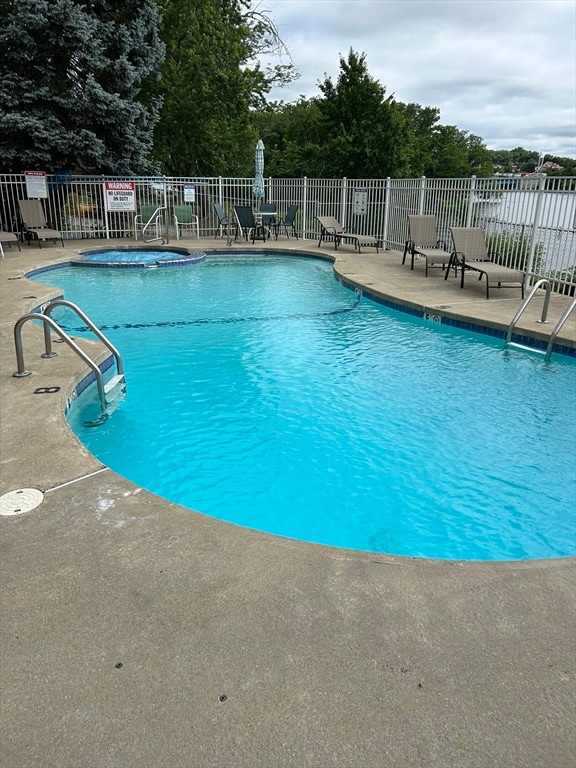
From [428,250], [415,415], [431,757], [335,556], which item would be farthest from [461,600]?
[428,250]

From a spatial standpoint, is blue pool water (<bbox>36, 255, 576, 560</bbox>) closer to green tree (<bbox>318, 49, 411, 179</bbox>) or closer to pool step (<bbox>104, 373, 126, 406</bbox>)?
pool step (<bbox>104, 373, 126, 406</bbox>)

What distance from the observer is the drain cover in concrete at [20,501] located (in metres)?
2.83

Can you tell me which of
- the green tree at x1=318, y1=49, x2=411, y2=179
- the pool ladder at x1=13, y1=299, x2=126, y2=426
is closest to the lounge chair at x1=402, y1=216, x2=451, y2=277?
Answer: the pool ladder at x1=13, y1=299, x2=126, y2=426

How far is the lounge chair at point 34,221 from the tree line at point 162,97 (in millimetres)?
2949

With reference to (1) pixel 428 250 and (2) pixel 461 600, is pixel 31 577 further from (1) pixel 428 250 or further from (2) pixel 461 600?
(1) pixel 428 250

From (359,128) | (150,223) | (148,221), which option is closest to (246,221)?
(148,221)

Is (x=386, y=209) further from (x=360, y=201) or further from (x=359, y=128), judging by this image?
(x=359, y=128)

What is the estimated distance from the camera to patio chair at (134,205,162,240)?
1602 centimetres

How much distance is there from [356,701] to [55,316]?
801cm

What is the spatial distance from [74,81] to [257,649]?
62.5 ft

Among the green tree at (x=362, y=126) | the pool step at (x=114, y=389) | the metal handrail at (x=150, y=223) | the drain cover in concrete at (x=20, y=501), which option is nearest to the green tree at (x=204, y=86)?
the green tree at (x=362, y=126)

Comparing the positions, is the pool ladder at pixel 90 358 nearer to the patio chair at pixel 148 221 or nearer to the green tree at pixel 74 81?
the patio chair at pixel 148 221

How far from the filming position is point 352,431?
4.94 meters

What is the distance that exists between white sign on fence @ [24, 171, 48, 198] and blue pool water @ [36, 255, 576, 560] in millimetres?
8318
